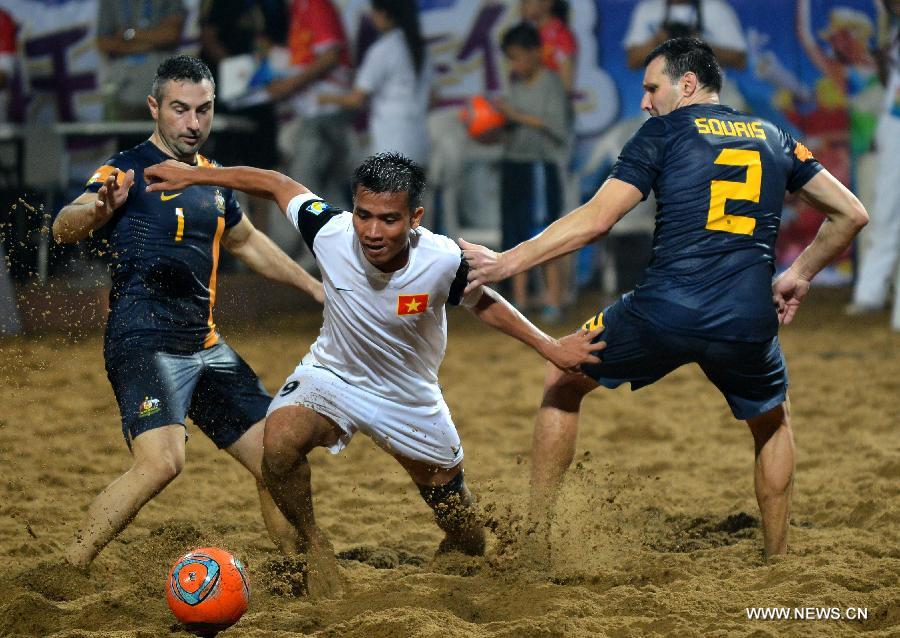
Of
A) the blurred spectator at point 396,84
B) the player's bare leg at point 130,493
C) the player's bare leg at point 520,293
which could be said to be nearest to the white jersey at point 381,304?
the player's bare leg at point 130,493

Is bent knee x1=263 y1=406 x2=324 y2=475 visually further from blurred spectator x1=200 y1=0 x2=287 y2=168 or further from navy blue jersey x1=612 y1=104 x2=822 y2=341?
blurred spectator x1=200 y1=0 x2=287 y2=168

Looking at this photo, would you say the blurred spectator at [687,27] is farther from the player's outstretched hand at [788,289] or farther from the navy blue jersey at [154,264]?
the navy blue jersey at [154,264]

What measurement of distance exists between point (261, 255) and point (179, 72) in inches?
39.5

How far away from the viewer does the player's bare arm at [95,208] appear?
4.97m

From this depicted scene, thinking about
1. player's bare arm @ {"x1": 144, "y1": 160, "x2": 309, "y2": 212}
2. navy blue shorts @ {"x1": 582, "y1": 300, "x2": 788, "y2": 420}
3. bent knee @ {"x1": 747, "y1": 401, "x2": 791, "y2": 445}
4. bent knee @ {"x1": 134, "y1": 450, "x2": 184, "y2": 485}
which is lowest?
bent knee @ {"x1": 134, "y1": 450, "x2": 184, "y2": 485}

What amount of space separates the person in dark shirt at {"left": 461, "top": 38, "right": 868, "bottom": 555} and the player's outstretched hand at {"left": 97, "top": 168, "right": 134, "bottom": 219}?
1540 mm

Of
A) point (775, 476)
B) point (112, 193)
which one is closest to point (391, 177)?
point (112, 193)

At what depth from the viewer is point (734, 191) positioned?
4.87 metres

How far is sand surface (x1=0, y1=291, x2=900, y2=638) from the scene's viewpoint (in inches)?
177

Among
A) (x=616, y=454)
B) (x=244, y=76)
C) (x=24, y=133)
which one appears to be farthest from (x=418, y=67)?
(x=616, y=454)

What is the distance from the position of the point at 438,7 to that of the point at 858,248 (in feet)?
20.9

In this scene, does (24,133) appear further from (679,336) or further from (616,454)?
(679,336)

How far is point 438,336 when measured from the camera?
201 inches

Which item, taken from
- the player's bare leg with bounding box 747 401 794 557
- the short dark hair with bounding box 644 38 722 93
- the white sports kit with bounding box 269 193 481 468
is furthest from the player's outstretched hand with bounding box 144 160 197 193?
the player's bare leg with bounding box 747 401 794 557
